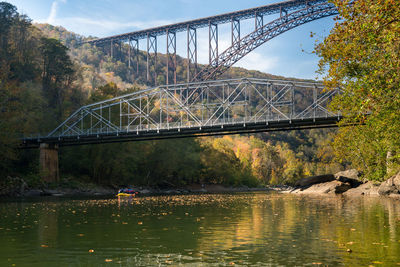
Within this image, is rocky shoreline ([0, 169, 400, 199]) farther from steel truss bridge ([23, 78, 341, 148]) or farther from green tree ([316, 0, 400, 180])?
green tree ([316, 0, 400, 180])

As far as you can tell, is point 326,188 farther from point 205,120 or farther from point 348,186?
point 205,120

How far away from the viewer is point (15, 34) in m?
93.2

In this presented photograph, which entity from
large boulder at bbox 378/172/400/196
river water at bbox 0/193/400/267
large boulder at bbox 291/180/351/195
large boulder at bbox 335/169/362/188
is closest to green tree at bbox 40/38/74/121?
large boulder at bbox 291/180/351/195

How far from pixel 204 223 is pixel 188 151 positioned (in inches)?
2927

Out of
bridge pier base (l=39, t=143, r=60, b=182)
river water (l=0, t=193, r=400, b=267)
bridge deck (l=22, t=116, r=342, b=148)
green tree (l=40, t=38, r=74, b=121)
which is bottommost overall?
river water (l=0, t=193, r=400, b=267)

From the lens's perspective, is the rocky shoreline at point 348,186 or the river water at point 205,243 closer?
the river water at point 205,243

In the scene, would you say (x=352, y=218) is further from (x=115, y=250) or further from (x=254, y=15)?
(x=254, y=15)

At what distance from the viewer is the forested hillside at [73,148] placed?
6309cm

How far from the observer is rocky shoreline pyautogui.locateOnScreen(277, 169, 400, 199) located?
41291mm

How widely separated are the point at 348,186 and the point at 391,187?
1268 cm

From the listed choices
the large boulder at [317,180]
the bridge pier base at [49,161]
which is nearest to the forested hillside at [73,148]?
the bridge pier base at [49,161]

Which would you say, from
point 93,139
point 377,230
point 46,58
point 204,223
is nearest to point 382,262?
point 377,230

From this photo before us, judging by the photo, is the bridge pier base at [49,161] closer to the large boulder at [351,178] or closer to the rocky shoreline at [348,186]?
the rocky shoreline at [348,186]

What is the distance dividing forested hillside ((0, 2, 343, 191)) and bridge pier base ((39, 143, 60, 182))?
153cm
